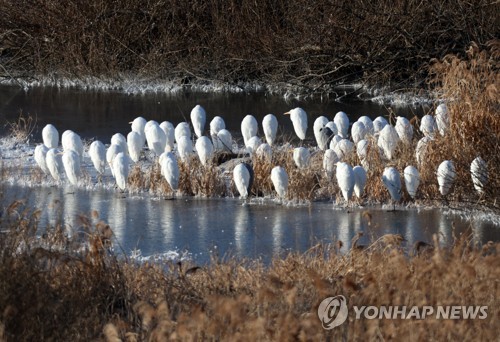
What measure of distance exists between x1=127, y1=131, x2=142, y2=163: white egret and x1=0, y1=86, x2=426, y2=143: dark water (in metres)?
2.21

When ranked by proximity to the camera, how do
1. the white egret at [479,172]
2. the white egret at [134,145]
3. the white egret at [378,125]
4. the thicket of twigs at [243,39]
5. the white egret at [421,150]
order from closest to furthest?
the white egret at [479,172] → the white egret at [421,150] → the white egret at [134,145] → the white egret at [378,125] → the thicket of twigs at [243,39]

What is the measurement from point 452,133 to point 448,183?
0.73 m

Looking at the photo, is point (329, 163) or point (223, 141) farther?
point (223, 141)

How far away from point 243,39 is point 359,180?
8.79 meters

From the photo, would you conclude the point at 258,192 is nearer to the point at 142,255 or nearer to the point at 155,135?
the point at 155,135

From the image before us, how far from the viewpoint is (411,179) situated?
25.4 ft

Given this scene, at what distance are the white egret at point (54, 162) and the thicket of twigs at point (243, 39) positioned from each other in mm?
7042

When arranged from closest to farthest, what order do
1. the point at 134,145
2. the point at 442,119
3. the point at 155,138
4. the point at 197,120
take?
the point at 442,119
the point at 134,145
the point at 155,138
the point at 197,120

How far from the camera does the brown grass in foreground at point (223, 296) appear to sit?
12.3 feet

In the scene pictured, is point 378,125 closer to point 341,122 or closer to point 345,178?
point 341,122

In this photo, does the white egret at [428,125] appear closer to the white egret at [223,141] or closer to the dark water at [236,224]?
the dark water at [236,224]

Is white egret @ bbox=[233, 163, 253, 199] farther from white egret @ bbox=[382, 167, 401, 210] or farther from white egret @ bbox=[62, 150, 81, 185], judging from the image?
white egret @ bbox=[62, 150, 81, 185]

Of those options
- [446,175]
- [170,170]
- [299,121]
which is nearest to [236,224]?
[170,170]

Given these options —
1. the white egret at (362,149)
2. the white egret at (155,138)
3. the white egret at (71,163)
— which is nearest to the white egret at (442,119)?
the white egret at (362,149)
